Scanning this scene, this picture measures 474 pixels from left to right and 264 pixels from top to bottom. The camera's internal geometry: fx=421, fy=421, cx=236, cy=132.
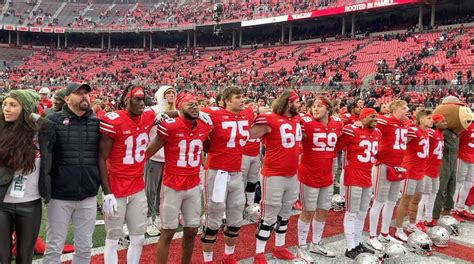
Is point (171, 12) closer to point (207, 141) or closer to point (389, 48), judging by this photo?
point (389, 48)

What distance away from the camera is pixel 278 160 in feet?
14.6

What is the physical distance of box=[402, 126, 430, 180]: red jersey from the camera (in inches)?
221

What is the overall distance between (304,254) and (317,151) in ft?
3.82

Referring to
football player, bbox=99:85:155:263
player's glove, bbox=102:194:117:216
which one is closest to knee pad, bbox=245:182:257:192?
football player, bbox=99:85:155:263

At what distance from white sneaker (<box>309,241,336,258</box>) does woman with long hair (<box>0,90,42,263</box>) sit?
3102 mm

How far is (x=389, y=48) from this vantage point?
26.3 meters

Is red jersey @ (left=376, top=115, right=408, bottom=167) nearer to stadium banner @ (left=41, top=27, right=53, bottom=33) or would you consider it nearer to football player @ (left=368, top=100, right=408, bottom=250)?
football player @ (left=368, top=100, right=408, bottom=250)

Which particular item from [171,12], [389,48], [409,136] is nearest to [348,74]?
[389,48]

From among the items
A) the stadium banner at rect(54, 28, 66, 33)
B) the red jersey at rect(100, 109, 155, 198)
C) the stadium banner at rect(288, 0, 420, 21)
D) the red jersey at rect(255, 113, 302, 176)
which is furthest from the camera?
the stadium banner at rect(54, 28, 66, 33)

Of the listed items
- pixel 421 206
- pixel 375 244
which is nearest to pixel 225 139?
pixel 375 244

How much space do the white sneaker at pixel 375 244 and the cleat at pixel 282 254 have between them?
109cm

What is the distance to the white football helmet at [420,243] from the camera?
5086 millimetres

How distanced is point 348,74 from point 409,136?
62.1 feet

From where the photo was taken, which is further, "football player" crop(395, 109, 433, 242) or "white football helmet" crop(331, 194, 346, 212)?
"white football helmet" crop(331, 194, 346, 212)
